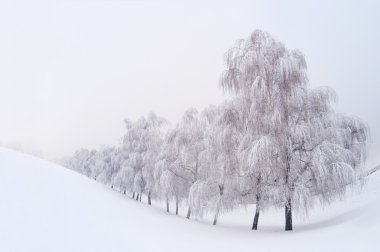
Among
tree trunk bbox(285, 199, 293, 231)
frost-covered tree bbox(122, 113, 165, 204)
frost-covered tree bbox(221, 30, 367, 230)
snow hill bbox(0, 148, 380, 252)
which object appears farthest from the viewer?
frost-covered tree bbox(122, 113, 165, 204)

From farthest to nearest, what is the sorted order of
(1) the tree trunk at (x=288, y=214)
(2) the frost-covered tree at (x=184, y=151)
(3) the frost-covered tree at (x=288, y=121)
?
1. (2) the frost-covered tree at (x=184, y=151)
2. (1) the tree trunk at (x=288, y=214)
3. (3) the frost-covered tree at (x=288, y=121)

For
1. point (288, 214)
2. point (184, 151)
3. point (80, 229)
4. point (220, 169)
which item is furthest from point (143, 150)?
point (80, 229)

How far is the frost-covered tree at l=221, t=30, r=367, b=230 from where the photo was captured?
1412cm

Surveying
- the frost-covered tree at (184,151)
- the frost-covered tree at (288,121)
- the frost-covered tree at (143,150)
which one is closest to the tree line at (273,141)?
the frost-covered tree at (288,121)

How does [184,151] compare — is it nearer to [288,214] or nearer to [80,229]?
[288,214]

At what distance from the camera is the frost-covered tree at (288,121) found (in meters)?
14.1

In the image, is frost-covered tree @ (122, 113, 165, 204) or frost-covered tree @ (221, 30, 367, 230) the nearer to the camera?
frost-covered tree @ (221, 30, 367, 230)

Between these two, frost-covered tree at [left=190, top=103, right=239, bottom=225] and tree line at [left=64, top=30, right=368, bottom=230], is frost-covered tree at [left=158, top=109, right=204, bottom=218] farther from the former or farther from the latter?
tree line at [left=64, top=30, right=368, bottom=230]

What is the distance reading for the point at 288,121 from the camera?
1524 cm

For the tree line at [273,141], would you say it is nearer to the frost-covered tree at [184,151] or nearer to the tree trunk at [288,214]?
the tree trunk at [288,214]

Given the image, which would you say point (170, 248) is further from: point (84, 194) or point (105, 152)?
point (105, 152)

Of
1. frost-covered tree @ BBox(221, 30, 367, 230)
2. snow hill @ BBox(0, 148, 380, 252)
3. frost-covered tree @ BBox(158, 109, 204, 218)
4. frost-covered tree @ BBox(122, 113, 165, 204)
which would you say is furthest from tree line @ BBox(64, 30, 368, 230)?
frost-covered tree @ BBox(122, 113, 165, 204)

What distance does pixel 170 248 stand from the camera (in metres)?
9.87

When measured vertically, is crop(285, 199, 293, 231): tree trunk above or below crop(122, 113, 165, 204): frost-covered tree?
below
